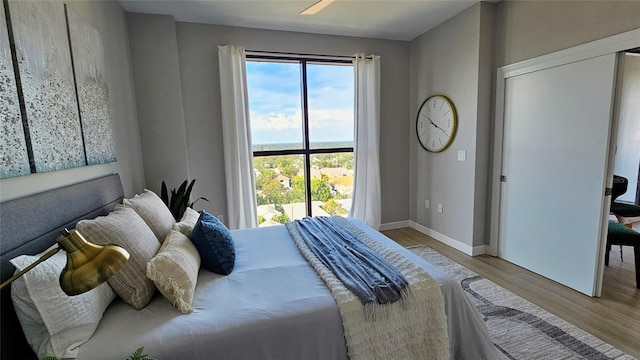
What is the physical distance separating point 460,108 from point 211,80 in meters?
2.86

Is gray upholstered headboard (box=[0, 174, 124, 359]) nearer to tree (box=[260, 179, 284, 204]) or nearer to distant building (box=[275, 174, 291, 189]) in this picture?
tree (box=[260, 179, 284, 204])

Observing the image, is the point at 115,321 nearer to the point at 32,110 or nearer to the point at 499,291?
the point at 32,110

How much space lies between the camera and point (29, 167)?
132 centimetres

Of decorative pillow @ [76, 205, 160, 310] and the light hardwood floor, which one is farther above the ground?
decorative pillow @ [76, 205, 160, 310]

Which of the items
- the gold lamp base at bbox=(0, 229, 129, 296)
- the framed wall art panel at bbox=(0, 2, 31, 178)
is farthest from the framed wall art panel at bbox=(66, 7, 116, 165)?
the gold lamp base at bbox=(0, 229, 129, 296)

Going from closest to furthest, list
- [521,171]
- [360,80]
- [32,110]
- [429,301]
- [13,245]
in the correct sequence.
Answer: [13,245] < [32,110] < [429,301] < [521,171] < [360,80]

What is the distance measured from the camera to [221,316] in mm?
1290

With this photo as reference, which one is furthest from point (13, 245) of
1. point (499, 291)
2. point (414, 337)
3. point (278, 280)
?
point (499, 291)

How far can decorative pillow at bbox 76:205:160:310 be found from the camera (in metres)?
1.33

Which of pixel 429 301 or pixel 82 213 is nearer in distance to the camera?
pixel 429 301

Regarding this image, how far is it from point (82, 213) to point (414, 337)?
6.29 ft

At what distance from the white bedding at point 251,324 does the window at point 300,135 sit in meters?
2.20

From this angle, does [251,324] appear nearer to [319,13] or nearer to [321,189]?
[321,189]

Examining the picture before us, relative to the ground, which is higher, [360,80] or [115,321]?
[360,80]
